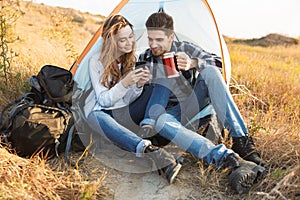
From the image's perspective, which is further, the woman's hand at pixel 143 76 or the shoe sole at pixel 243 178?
the woman's hand at pixel 143 76

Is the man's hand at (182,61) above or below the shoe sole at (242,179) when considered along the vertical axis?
above

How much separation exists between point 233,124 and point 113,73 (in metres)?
1.06

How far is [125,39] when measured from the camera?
298 cm

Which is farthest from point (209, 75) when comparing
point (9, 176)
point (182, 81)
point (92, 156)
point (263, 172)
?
point (9, 176)

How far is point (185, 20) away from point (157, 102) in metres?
1.35

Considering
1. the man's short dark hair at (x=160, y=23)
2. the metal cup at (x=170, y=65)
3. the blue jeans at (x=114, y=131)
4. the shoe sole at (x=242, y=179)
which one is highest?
the man's short dark hair at (x=160, y=23)

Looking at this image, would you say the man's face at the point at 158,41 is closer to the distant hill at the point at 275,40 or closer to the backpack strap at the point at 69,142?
the backpack strap at the point at 69,142

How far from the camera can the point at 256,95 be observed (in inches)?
173

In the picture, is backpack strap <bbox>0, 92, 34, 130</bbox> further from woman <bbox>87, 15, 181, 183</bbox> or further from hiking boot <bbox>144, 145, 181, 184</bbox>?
hiking boot <bbox>144, 145, 181, 184</bbox>

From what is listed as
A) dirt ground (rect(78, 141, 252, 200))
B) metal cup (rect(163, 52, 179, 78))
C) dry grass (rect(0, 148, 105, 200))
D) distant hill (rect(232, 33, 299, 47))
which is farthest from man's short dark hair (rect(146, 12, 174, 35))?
distant hill (rect(232, 33, 299, 47))

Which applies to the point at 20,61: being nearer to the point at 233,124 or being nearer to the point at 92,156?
the point at 92,156

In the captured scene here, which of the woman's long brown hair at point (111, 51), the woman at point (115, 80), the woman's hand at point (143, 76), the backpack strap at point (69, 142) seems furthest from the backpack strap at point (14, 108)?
the woman's hand at point (143, 76)

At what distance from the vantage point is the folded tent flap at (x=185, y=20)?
3744mm

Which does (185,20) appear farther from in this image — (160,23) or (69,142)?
(69,142)
